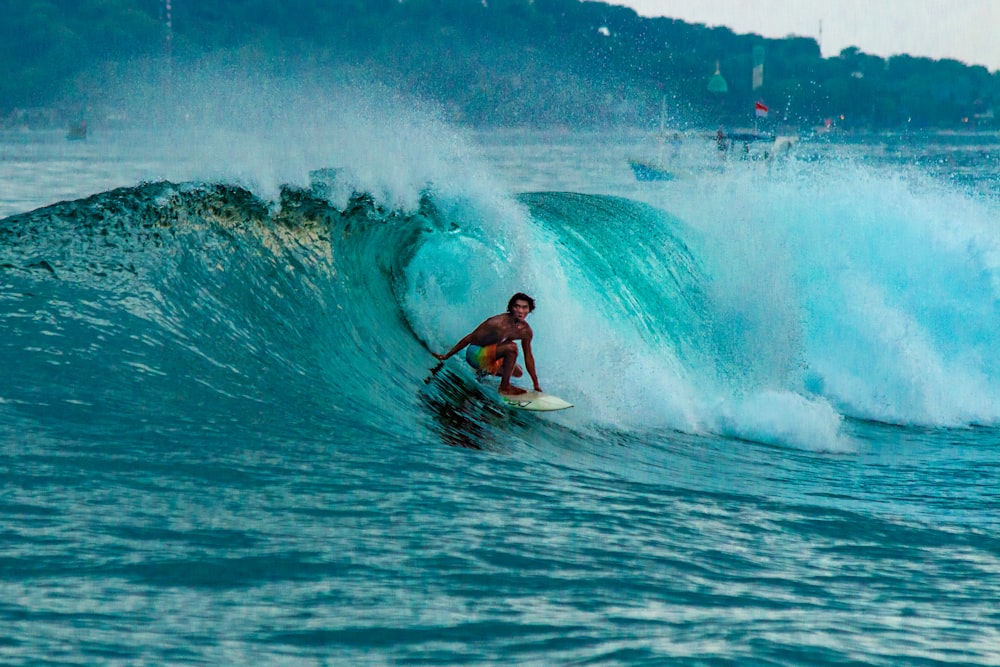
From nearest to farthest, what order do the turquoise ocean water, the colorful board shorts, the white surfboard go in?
the turquoise ocean water → the white surfboard → the colorful board shorts

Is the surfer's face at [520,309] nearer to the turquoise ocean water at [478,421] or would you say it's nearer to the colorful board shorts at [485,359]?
the colorful board shorts at [485,359]

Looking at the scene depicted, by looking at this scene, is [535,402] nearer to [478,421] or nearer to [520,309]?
[478,421]

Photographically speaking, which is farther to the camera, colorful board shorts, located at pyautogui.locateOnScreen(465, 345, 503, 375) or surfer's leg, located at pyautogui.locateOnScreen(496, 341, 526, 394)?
colorful board shorts, located at pyautogui.locateOnScreen(465, 345, 503, 375)

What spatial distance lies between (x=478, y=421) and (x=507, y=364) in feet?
2.37

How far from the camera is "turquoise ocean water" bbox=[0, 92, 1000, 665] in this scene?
507 cm

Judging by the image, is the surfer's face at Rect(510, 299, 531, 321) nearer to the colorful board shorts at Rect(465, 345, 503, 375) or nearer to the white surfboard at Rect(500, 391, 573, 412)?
the colorful board shorts at Rect(465, 345, 503, 375)

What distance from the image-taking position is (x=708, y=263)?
48.9 ft

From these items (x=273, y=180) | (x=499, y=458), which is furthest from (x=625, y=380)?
(x=273, y=180)

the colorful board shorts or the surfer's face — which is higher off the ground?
the surfer's face

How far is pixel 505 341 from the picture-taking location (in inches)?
372

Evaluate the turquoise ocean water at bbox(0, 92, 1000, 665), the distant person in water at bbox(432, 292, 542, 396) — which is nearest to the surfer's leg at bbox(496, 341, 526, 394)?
the distant person in water at bbox(432, 292, 542, 396)

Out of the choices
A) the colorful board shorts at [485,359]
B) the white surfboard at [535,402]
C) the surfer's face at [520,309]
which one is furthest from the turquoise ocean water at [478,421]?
the surfer's face at [520,309]

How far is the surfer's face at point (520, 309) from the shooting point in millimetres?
9344

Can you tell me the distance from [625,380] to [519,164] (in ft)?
168
